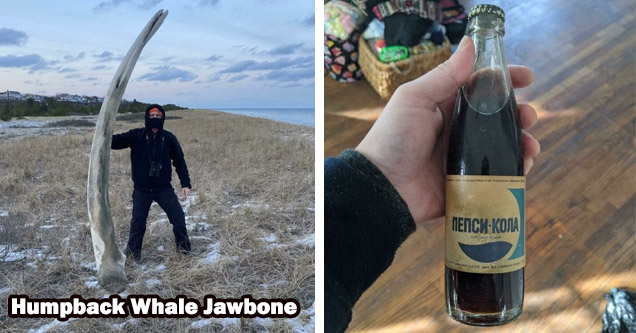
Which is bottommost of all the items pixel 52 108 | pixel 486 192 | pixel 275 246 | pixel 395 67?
pixel 275 246

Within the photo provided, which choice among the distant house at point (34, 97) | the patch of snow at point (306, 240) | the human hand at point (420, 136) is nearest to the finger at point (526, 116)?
the human hand at point (420, 136)

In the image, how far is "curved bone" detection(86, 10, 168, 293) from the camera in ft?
2.01

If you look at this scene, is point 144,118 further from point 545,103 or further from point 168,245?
point 545,103

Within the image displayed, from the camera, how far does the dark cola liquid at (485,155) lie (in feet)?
1.87

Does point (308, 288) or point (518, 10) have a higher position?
point (518, 10)

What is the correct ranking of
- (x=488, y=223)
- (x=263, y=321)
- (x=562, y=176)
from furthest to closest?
(x=562, y=176)
(x=263, y=321)
(x=488, y=223)

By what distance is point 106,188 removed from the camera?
625mm

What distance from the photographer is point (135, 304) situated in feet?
2.06

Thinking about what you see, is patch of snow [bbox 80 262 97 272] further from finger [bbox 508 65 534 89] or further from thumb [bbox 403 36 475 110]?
finger [bbox 508 65 534 89]

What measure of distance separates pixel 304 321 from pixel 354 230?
0.50 feet

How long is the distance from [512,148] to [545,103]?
0.60 metres

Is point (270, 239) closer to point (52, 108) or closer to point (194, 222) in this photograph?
point (194, 222)

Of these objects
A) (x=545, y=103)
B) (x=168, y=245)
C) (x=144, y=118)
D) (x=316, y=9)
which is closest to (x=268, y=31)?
(x=316, y=9)

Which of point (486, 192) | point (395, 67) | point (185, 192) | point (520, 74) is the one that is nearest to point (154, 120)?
point (185, 192)
